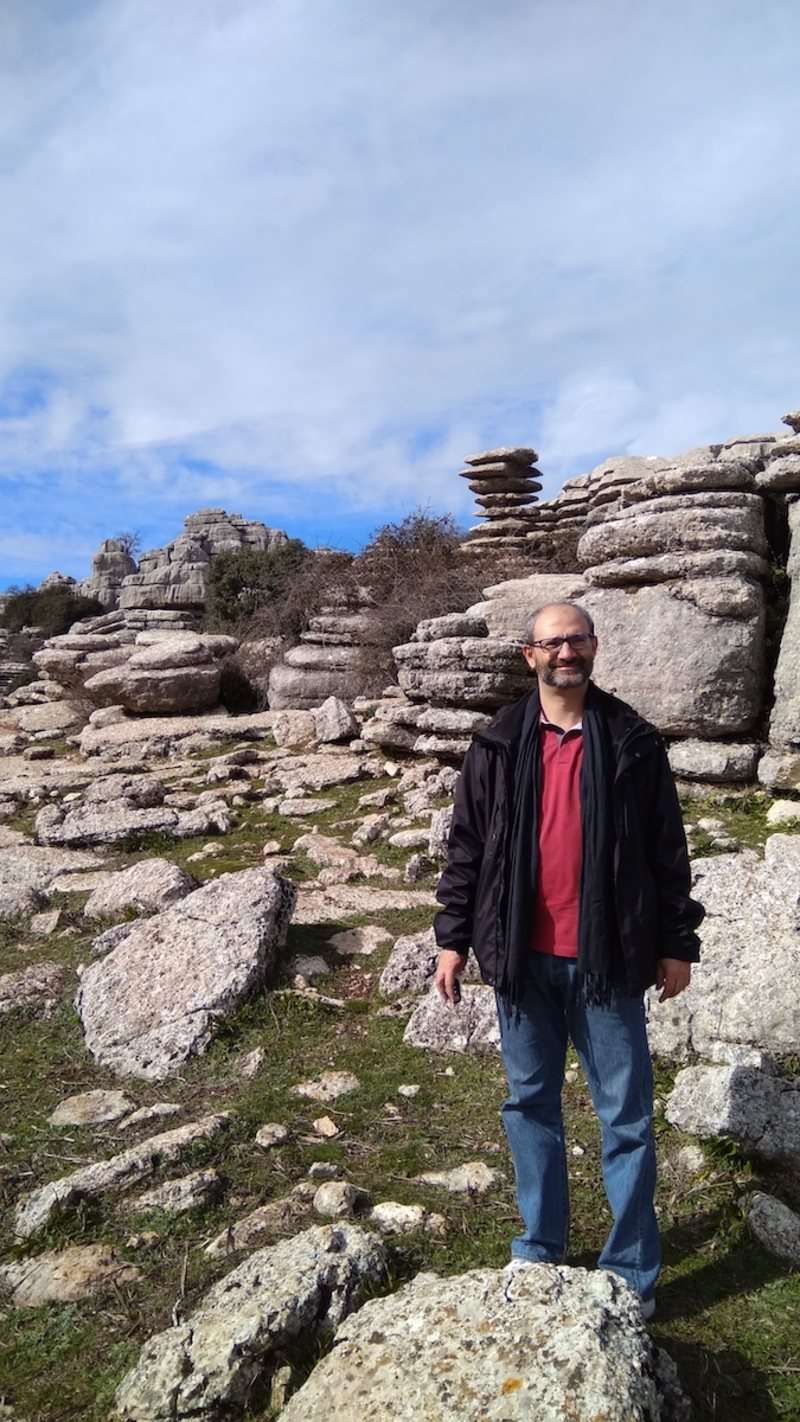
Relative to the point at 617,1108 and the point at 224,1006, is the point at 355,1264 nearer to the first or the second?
the point at 617,1108

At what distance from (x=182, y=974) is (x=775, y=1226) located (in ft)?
9.79

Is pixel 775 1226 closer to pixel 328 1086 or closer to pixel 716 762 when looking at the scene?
pixel 328 1086

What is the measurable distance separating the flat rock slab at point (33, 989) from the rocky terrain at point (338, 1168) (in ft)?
0.05

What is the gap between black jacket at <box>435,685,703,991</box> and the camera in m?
2.82

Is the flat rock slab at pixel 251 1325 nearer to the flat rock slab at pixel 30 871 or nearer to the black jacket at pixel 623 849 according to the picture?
the black jacket at pixel 623 849

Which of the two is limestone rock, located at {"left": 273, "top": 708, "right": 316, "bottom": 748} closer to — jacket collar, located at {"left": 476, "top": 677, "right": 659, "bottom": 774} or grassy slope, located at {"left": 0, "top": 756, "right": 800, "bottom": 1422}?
grassy slope, located at {"left": 0, "top": 756, "right": 800, "bottom": 1422}

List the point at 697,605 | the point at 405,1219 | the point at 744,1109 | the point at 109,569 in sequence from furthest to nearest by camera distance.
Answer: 1. the point at 109,569
2. the point at 697,605
3. the point at 744,1109
4. the point at 405,1219

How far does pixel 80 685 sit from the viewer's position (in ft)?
60.2

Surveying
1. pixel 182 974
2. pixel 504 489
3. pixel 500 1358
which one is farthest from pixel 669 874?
pixel 504 489

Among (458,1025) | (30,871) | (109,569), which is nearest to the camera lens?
(458,1025)

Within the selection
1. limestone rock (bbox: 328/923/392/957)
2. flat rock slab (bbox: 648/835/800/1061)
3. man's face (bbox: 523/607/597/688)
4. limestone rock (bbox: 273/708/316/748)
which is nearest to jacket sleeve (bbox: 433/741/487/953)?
man's face (bbox: 523/607/597/688)

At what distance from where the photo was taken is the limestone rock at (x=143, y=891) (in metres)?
6.65

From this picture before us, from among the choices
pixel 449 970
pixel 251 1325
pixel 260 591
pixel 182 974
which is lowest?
pixel 251 1325

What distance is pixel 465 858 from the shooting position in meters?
3.11
